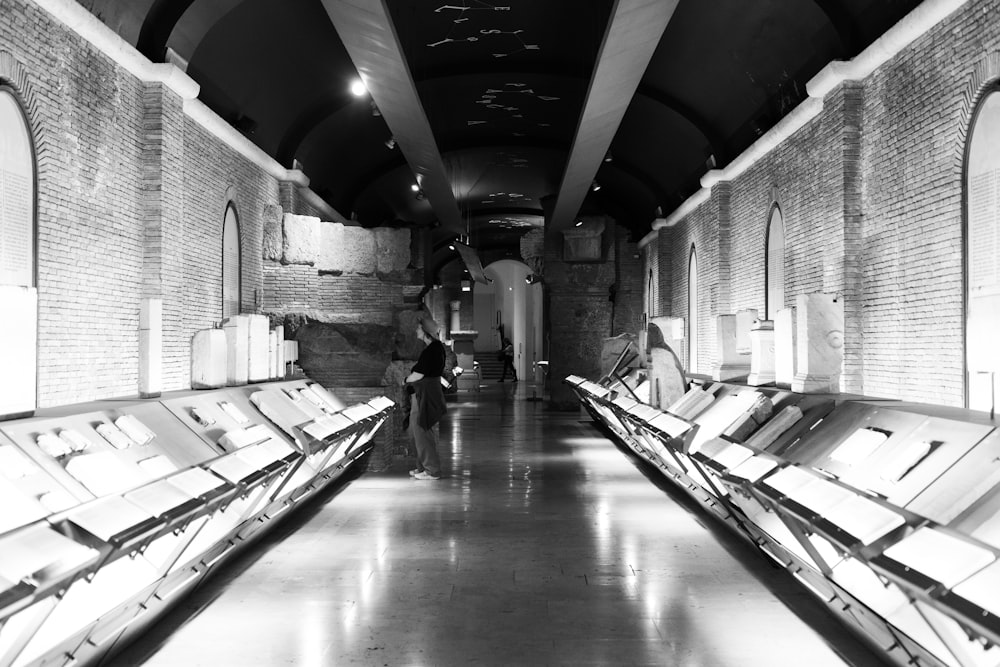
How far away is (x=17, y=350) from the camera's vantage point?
4031 millimetres

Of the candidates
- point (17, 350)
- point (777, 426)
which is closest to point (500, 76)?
point (777, 426)

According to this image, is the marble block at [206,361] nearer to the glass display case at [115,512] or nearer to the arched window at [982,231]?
the glass display case at [115,512]

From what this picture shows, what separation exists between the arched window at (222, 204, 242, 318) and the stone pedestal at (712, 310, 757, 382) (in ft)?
20.9

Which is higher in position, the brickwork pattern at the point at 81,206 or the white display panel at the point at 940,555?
the brickwork pattern at the point at 81,206

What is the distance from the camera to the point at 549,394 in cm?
1956

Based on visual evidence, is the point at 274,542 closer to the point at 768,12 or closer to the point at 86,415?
the point at 86,415

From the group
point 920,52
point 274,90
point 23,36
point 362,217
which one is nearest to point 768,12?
point 920,52

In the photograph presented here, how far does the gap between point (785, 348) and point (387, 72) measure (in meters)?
4.72

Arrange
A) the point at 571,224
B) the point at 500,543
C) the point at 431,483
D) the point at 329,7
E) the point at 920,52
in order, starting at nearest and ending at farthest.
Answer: the point at 500,543
the point at 329,7
the point at 920,52
the point at 431,483
the point at 571,224

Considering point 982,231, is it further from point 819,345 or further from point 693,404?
point 693,404

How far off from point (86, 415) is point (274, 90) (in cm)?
766

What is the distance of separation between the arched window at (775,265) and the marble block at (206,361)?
753cm

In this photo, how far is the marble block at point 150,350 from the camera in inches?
253

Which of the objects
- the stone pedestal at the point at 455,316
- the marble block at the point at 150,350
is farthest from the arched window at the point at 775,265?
the stone pedestal at the point at 455,316
